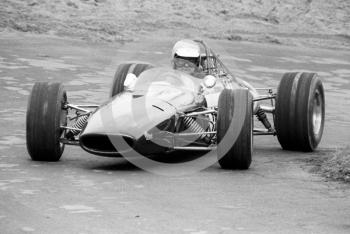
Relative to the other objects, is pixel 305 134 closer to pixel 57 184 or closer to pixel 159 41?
pixel 57 184

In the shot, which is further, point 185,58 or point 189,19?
point 189,19

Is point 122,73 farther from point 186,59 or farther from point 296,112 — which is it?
point 296,112

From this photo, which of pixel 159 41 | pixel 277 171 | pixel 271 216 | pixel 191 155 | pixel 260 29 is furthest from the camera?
pixel 260 29

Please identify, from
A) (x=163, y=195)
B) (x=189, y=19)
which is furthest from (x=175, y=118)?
(x=189, y=19)

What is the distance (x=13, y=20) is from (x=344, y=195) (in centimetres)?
1708

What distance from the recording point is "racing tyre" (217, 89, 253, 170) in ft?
41.0

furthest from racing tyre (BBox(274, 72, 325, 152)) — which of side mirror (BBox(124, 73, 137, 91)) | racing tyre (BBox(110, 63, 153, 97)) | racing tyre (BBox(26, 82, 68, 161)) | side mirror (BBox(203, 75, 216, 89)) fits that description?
racing tyre (BBox(26, 82, 68, 161))

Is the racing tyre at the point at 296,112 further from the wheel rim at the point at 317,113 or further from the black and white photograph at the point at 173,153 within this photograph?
the wheel rim at the point at 317,113

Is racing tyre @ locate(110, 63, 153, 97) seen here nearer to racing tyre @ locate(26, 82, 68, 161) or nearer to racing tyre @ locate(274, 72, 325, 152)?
racing tyre @ locate(274, 72, 325, 152)

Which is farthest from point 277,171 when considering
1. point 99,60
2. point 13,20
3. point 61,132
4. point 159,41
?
point 13,20

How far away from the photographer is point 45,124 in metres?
12.9

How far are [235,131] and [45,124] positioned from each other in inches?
90.3

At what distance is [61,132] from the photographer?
1319 centimetres

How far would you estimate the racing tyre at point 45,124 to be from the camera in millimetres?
12883
